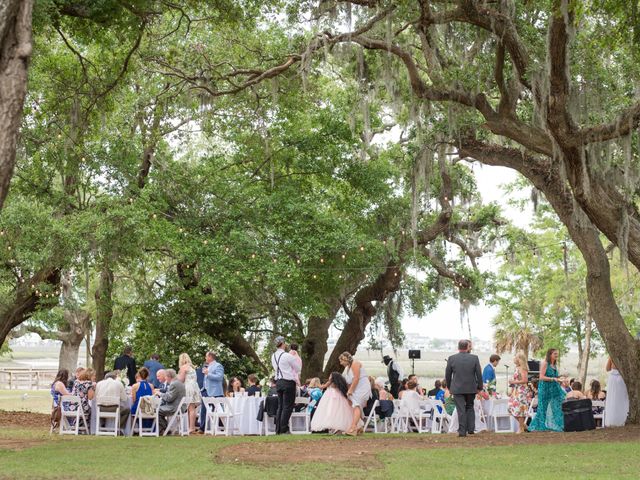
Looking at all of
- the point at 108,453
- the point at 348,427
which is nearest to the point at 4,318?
the point at 348,427

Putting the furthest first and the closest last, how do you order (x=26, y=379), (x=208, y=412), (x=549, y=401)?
(x=26, y=379) → (x=549, y=401) → (x=208, y=412)

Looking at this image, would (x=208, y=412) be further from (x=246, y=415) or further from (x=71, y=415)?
(x=71, y=415)

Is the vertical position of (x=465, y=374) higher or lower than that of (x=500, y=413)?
higher

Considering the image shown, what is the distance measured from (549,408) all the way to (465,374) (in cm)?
239

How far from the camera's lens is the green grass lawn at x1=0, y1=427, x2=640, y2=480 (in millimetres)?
8203

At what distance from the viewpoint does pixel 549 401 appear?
14.1 meters

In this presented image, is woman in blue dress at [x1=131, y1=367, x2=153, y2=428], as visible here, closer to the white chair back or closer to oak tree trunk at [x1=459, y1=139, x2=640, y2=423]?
the white chair back

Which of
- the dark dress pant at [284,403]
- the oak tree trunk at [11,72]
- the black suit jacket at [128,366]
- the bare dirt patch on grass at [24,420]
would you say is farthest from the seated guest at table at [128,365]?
the oak tree trunk at [11,72]

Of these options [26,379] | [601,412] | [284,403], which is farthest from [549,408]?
[26,379]

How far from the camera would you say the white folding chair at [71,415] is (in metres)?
13.5

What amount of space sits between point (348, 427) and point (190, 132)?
33.8 feet

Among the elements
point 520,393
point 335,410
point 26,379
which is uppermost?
point 26,379

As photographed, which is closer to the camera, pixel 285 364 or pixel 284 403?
pixel 285 364

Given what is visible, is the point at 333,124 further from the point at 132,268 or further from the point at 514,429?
the point at 514,429
